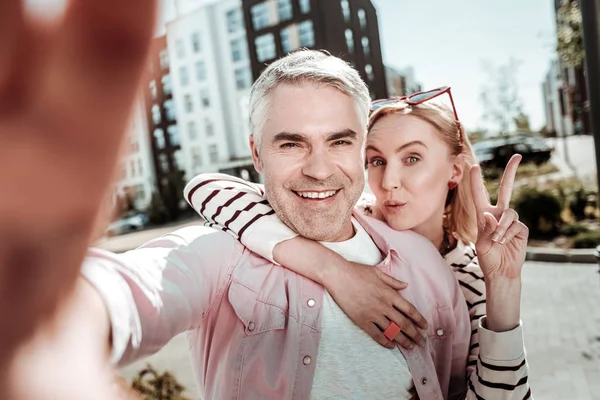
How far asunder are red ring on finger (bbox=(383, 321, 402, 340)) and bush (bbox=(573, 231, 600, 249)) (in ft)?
29.8

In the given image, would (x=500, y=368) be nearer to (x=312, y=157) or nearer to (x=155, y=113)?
(x=312, y=157)

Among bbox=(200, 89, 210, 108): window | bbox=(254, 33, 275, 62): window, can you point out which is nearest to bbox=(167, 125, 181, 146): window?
bbox=(200, 89, 210, 108): window

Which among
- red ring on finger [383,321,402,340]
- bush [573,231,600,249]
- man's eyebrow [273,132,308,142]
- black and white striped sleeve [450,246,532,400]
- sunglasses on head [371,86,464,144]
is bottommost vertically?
bush [573,231,600,249]

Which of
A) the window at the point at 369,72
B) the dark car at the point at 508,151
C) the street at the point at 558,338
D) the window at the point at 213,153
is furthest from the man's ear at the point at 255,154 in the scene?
the window at the point at 213,153

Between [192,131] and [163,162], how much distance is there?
15.8 ft

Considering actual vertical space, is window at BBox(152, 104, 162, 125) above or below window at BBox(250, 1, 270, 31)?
below

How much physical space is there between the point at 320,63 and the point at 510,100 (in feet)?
79.4

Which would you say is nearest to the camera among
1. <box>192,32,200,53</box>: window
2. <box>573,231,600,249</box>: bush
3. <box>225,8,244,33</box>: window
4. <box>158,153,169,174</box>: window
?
<box>573,231,600,249</box>: bush

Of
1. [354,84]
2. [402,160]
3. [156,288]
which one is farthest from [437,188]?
[156,288]

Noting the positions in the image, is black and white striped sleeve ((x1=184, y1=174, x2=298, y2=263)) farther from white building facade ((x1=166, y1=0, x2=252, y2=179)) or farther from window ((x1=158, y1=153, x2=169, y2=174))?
window ((x1=158, y1=153, x2=169, y2=174))

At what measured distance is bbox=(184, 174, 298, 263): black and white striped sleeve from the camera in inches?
63.1

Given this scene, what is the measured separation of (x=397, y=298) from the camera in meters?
1.59

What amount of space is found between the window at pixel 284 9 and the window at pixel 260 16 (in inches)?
70.8

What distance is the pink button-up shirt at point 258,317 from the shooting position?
1.39m
